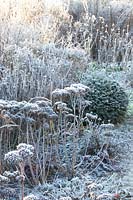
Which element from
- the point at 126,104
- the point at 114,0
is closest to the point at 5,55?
the point at 126,104

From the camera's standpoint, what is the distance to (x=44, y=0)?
10875 mm

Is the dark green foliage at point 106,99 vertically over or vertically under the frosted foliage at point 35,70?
under

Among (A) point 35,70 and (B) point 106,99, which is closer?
(A) point 35,70

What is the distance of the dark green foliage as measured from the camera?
696 centimetres

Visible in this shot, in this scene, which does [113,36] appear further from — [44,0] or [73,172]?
[73,172]

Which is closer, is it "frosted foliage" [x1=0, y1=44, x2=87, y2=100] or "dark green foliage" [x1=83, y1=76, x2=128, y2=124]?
"frosted foliage" [x1=0, y1=44, x2=87, y2=100]

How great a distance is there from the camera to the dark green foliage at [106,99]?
6.96 m

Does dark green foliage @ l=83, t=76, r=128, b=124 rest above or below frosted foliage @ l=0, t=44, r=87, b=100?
below

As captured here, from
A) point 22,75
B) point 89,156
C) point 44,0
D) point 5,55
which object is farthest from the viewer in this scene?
point 44,0

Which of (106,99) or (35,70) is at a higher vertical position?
(35,70)

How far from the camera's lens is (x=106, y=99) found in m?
7.08

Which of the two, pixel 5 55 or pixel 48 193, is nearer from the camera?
pixel 48 193

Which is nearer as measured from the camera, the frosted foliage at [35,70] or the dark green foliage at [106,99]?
the frosted foliage at [35,70]

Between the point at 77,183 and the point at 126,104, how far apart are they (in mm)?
3068
